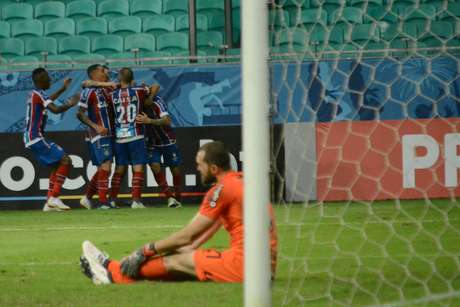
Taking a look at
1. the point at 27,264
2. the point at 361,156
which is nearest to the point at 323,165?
the point at 361,156

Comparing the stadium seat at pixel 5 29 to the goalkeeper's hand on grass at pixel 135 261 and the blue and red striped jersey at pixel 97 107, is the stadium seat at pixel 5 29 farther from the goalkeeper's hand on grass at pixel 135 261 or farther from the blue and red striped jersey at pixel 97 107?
the goalkeeper's hand on grass at pixel 135 261

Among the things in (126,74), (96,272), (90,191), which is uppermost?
(126,74)

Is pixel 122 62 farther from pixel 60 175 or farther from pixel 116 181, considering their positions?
pixel 60 175

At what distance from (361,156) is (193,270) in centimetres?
613

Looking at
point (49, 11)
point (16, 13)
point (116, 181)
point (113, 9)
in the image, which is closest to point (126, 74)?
point (116, 181)

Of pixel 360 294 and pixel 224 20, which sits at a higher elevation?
pixel 224 20

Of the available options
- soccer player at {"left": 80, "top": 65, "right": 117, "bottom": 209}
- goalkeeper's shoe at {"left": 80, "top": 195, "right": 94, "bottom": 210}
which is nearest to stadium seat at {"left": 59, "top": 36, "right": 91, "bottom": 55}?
soccer player at {"left": 80, "top": 65, "right": 117, "bottom": 209}

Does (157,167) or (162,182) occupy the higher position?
(157,167)

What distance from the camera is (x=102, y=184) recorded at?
14.9m

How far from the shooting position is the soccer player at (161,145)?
14930mm

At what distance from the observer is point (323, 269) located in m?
7.73

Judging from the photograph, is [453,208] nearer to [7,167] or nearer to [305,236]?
[305,236]

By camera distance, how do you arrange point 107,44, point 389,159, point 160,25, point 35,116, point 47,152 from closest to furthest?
point 389,159 → point 47,152 → point 35,116 → point 107,44 → point 160,25

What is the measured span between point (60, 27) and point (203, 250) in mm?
11186
